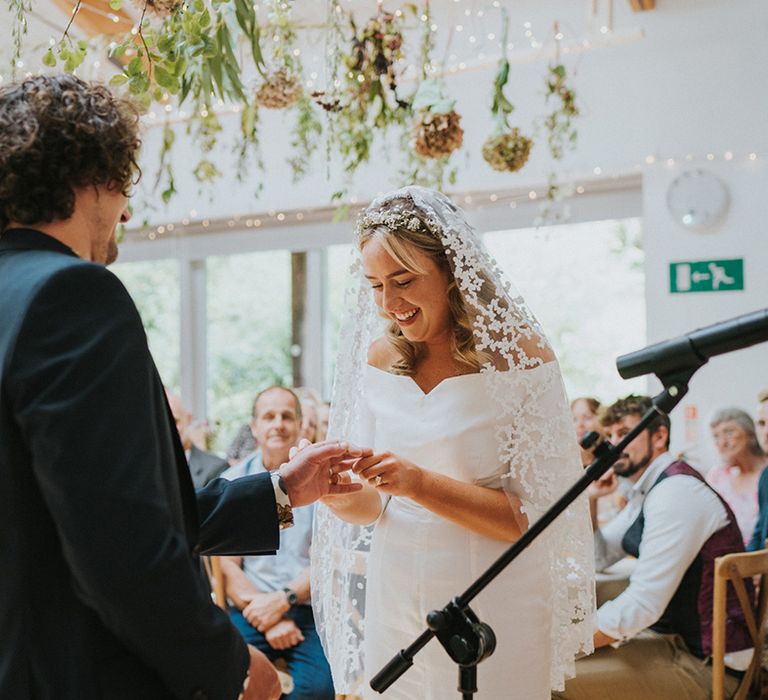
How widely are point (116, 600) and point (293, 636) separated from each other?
240 cm

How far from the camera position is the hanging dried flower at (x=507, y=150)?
3.71 metres

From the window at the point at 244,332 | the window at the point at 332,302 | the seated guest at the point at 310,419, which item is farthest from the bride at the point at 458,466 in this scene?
the window at the point at 244,332

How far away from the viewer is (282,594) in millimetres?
3479

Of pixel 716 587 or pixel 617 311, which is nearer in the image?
pixel 716 587

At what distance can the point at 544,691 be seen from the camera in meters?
Answer: 2.04

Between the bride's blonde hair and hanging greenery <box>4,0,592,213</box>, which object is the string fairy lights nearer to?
hanging greenery <box>4,0,592,213</box>

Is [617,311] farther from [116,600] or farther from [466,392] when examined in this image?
[116,600]

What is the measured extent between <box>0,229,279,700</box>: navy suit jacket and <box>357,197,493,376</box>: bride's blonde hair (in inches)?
38.7

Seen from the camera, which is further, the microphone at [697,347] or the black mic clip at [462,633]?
the black mic clip at [462,633]

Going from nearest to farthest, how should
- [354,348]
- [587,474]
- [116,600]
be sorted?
[116,600] < [587,474] < [354,348]

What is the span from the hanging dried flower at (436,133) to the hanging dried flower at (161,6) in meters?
1.33

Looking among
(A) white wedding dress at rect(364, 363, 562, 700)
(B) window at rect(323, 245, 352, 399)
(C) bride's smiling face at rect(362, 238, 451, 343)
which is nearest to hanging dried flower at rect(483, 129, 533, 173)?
(C) bride's smiling face at rect(362, 238, 451, 343)

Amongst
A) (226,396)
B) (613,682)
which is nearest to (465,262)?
(613,682)

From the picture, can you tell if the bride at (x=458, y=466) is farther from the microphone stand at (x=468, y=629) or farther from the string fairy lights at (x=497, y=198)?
the string fairy lights at (x=497, y=198)
